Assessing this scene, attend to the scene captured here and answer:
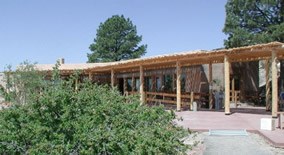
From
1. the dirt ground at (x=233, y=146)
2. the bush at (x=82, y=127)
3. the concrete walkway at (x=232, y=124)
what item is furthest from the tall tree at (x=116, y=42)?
the bush at (x=82, y=127)

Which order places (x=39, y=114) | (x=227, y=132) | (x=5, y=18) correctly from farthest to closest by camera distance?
(x=5, y=18) < (x=227, y=132) < (x=39, y=114)

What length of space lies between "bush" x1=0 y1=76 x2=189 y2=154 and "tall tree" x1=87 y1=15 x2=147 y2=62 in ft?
141

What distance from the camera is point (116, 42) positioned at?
49.2 m

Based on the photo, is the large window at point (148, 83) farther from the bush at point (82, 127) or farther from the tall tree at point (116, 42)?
the bush at point (82, 127)

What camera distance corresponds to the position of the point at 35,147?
12.9ft

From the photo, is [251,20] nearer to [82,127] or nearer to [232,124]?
[232,124]

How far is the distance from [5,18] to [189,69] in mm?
11908

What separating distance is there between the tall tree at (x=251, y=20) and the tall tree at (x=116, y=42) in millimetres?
24807

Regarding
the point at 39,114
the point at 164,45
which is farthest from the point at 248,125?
the point at 164,45

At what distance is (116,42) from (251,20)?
27.7 meters

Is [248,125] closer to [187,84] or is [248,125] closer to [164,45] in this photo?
[187,84]

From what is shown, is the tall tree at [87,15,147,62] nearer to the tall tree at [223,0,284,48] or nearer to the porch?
the porch

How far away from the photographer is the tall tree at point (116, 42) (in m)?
48.0

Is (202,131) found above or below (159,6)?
below
